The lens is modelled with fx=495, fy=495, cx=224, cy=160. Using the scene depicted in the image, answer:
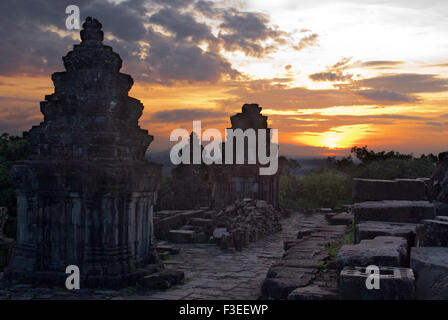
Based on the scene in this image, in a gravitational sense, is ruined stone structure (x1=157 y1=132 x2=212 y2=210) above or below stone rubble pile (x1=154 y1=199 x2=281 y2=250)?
above

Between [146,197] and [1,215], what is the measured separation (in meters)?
4.08

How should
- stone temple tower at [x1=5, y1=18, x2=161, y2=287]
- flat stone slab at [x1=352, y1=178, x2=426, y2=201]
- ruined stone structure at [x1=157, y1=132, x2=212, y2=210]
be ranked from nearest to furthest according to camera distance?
1. stone temple tower at [x1=5, y1=18, x2=161, y2=287]
2. flat stone slab at [x1=352, y1=178, x2=426, y2=201]
3. ruined stone structure at [x1=157, y1=132, x2=212, y2=210]

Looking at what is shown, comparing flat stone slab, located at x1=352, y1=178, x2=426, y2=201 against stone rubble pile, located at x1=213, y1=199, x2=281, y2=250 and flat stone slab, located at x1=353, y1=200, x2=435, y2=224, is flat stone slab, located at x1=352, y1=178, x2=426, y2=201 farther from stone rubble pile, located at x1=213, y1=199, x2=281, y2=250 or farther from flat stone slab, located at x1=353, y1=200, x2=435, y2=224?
stone rubble pile, located at x1=213, y1=199, x2=281, y2=250

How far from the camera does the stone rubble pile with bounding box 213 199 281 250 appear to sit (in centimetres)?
1466

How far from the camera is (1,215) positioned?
1196cm

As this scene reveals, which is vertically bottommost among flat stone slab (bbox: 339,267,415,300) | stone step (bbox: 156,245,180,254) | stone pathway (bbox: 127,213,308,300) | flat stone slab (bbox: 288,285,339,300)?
stone pathway (bbox: 127,213,308,300)

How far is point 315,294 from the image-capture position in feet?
19.2

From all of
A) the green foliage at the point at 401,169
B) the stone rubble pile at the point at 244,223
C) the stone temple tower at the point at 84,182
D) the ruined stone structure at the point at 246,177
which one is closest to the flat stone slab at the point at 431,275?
the stone temple tower at the point at 84,182

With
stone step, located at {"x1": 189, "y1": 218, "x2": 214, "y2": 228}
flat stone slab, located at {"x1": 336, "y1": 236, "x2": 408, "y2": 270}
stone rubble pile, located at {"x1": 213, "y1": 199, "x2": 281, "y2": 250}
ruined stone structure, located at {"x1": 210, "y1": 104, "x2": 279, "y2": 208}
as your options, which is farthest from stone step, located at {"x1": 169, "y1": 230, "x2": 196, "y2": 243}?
flat stone slab, located at {"x1": 336, "y1": 236, "x2": 408, "y2": 270}

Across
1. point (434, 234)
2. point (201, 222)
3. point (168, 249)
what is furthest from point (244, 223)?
point (434, 234)

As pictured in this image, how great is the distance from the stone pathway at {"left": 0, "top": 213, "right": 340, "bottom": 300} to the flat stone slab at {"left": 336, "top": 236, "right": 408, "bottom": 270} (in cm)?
312

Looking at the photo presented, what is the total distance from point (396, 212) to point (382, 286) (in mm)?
3636
